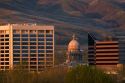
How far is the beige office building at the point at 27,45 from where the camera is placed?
146250mm

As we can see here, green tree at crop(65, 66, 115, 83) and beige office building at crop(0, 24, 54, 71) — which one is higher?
beige office building at crop(0, 24, 54, 71)

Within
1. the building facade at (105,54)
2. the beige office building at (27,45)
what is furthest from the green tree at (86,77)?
the building facade at (105,54)

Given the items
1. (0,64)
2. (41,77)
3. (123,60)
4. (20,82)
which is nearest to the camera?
(20,82)

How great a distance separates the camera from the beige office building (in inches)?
5758

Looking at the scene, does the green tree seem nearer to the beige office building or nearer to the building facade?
the beige office building

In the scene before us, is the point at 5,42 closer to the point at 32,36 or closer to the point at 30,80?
the point at 32,36

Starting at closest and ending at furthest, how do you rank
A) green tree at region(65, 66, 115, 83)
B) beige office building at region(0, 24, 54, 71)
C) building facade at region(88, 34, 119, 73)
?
green tree at region(65, 66, 115, 83) < beige office building at region(0, 24, 54, 71) < building facade at region(88, 34, 119, 73)

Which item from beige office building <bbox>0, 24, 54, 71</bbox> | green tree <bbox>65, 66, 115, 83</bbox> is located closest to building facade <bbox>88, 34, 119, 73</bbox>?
beige office building <bbox>0, 24, 54, 71</bbox>

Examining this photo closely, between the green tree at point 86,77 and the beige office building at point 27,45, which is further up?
the beige office building at point 27,45

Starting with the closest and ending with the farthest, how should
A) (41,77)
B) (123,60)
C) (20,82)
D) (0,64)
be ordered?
1. (20,82)
2. (41,77)
3. (0,64)
4. (123,60)

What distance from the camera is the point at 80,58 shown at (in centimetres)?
Result: 15275

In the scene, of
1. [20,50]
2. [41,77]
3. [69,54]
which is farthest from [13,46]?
[41,77]

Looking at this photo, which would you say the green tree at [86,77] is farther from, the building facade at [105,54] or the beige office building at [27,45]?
the building facade at [105,54]

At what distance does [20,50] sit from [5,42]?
5.64m
